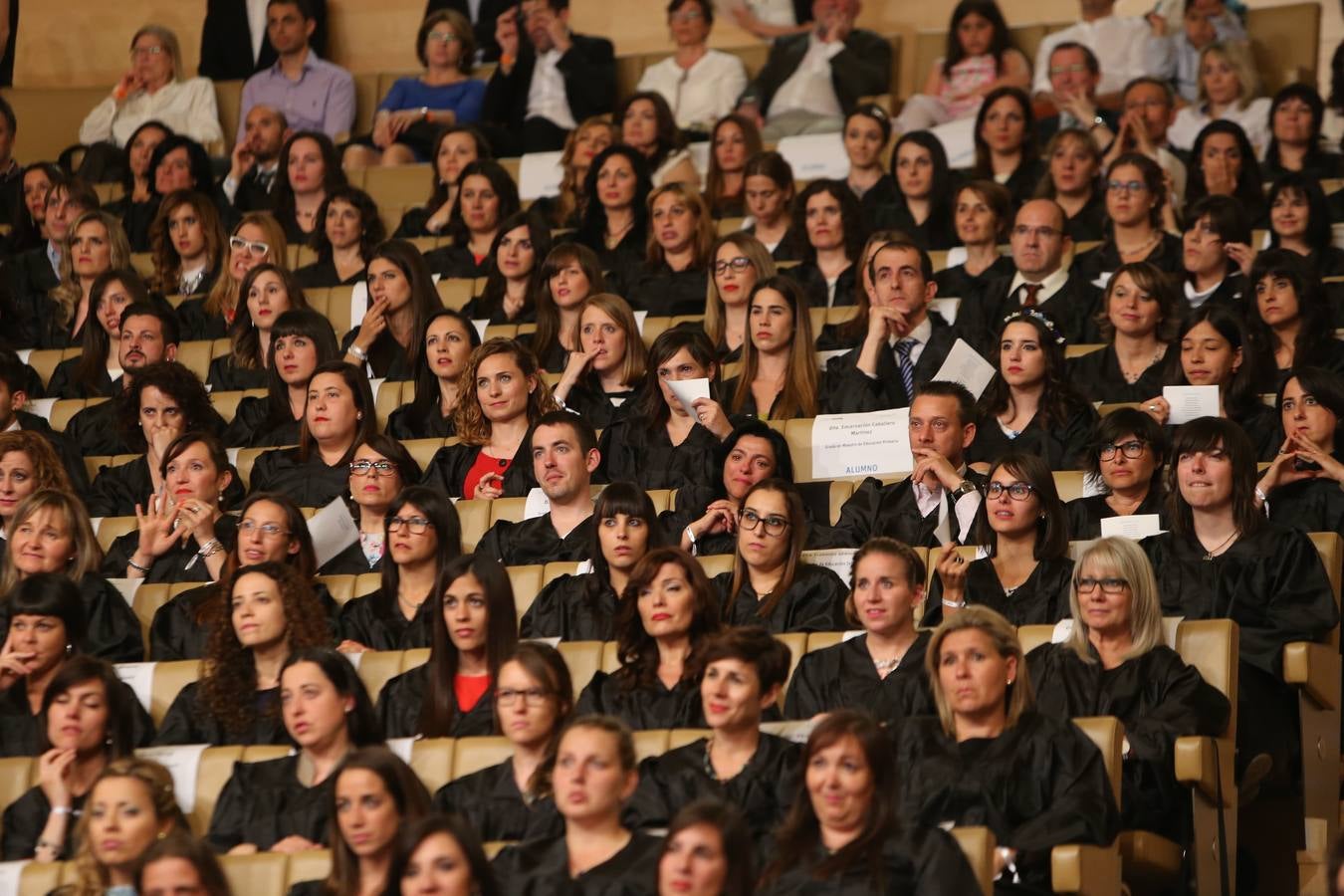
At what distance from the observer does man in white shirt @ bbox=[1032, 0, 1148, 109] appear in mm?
8102

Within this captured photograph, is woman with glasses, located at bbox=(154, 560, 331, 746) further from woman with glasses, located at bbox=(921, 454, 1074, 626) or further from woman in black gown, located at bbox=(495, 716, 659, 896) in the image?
woman with glasses, located at bbox=(921, 454, 1074, 626)

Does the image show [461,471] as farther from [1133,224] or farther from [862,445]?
[1133,224]

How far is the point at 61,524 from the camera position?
5.56m

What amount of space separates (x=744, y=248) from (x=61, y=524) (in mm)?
2037

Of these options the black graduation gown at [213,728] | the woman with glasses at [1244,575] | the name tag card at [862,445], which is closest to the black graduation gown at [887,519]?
the name tag card at [862,445]

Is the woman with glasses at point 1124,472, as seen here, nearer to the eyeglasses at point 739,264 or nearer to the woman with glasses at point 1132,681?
the woman with glasses at point 1132,681

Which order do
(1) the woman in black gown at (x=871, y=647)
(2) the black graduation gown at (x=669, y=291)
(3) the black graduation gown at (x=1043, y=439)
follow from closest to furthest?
(1) the woman in black gown at (x=871, y=647)
(3) the black graduation gown at (x=1043, y=439)
(2) the black graduation gown at (x=669, y=291)

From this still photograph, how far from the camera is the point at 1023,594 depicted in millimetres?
5070

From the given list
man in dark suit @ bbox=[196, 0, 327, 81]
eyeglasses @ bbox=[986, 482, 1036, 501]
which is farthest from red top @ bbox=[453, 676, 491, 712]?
man in dark suit @ bbox=[196, 0, 327, 81]

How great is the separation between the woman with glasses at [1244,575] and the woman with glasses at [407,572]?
1.58m

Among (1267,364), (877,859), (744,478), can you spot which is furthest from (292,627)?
(1267,364)

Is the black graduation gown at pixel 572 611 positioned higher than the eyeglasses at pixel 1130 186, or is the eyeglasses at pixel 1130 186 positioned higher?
the eyeglasses at pixel 1130 186

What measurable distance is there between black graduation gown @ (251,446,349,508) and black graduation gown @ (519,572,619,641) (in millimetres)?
969

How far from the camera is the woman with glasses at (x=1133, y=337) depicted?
611cm
